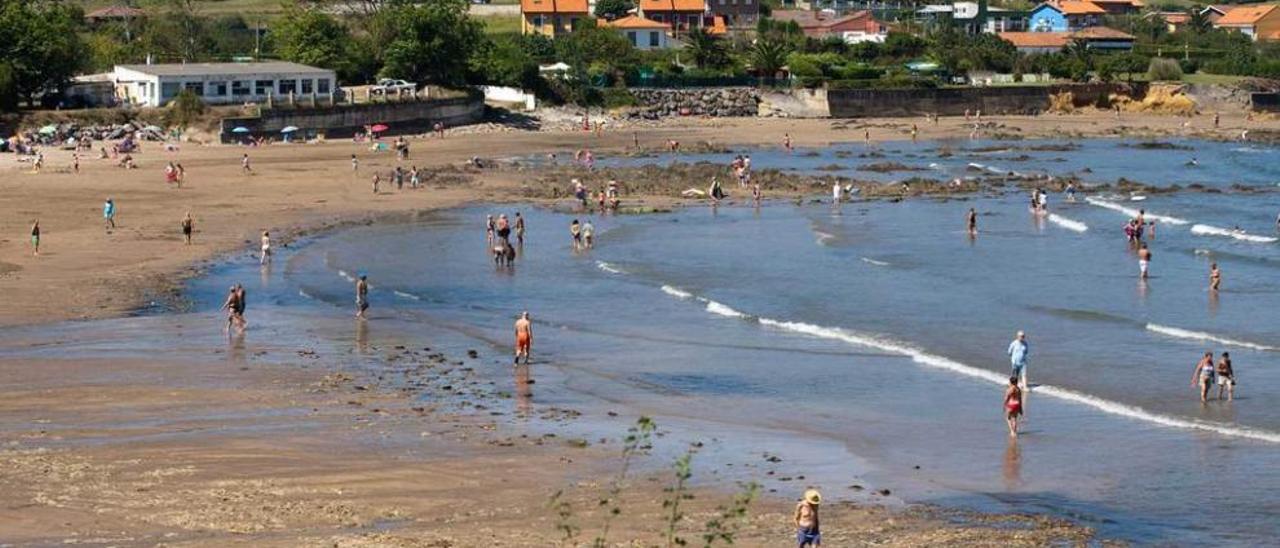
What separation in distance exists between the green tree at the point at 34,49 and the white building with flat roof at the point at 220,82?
287cm

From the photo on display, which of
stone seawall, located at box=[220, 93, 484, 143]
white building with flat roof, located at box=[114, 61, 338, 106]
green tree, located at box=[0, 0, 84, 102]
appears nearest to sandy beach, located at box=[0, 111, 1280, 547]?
stone seawall, located at box=[220, 93, 484, 143]

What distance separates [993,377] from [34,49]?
57050mm

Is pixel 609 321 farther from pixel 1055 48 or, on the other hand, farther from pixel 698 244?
pixel 1055 48

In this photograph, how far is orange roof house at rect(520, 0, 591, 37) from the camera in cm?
12775

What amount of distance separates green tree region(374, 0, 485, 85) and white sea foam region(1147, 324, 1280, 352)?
62.2 metres

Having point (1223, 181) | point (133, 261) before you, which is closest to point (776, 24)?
point (1223, 181)

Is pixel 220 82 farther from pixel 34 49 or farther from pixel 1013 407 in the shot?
pixel 1013 407

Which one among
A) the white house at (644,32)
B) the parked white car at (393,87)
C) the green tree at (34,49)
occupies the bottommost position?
the parked white car at (393,87)

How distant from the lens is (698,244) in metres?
50.0

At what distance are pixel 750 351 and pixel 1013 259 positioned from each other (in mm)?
16448

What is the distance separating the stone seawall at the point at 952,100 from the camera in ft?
354

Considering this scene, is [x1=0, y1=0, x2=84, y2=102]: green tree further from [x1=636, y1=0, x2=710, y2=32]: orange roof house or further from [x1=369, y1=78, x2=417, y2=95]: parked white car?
[x1=636, y1=0, x2=710, y2=32]: orange roof house

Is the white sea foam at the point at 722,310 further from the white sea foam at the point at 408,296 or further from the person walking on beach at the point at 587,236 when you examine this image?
the person walking on beach at the point at 587,236

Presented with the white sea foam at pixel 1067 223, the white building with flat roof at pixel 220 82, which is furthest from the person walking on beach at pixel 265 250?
the white building with flat roof at pixel 220 82
